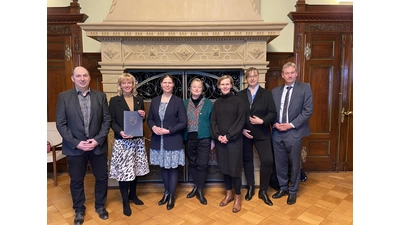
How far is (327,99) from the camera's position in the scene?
3.65 meters

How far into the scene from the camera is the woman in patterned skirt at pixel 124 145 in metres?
2.43

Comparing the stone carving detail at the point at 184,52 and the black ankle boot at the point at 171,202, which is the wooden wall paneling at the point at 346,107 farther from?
the black ankle boot at the point at 171,202

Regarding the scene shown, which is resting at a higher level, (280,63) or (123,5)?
(123,5)

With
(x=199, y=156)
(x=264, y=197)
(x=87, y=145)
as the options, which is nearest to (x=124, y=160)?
(x=87, y=145)

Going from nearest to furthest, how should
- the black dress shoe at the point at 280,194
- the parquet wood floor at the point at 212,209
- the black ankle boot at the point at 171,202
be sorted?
the parquet wood floor at the point at 212,209 < the black ankle boot at the point at 171,202 < the black dress shoe at the point at 280,194

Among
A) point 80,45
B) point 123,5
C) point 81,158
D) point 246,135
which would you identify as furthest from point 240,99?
point 80,45

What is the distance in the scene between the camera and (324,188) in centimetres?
315

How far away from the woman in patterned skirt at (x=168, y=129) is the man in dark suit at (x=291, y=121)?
112cm

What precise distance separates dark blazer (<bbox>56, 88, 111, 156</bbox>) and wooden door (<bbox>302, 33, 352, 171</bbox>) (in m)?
2.94

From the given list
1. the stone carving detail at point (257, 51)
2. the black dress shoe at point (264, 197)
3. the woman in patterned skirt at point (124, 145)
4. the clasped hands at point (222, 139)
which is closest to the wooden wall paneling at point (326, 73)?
the stone carving detail at point (257, 51)

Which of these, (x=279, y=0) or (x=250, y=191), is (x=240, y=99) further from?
(x=279, y=0)

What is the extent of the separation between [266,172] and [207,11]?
2105 millimetres

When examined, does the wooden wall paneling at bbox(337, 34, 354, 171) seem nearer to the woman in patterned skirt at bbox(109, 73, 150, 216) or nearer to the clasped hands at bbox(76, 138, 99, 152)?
the woman in patterned skirt at bbox(109, 73, 150, 216)

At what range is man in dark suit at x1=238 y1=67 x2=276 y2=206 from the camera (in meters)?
2.63
